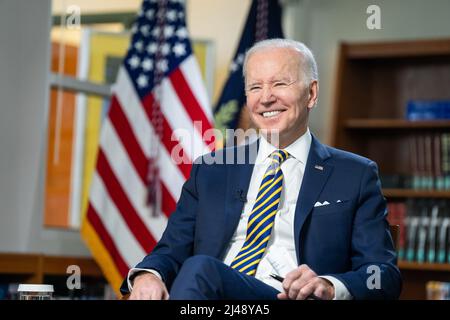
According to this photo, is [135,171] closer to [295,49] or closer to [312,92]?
[312,92]

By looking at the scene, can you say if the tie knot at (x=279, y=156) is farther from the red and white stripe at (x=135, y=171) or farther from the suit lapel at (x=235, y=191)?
the red and white stripe at (x=135, y=171)

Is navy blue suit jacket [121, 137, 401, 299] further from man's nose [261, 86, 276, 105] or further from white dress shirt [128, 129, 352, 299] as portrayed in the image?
man's nose [261, 86, 276, 105]

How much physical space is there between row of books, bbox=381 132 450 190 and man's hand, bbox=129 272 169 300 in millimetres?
3780

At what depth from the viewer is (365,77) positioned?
241 inches

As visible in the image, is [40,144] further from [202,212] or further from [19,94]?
[202,212]

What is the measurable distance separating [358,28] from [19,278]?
294cm

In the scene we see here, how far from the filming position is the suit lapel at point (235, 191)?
92.4 inches

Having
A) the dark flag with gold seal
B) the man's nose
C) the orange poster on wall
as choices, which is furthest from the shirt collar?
the dark flag with gold seal

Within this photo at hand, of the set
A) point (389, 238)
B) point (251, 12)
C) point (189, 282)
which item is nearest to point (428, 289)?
point (251, 12)

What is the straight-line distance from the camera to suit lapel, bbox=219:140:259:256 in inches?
92.4

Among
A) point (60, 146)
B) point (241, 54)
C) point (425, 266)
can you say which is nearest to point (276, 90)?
point (60, 146)

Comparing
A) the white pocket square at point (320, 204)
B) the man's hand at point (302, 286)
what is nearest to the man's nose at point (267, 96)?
the white pocket square at point (320, 204)

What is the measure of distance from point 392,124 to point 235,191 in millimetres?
3520

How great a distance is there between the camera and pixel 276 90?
2.41 metres
